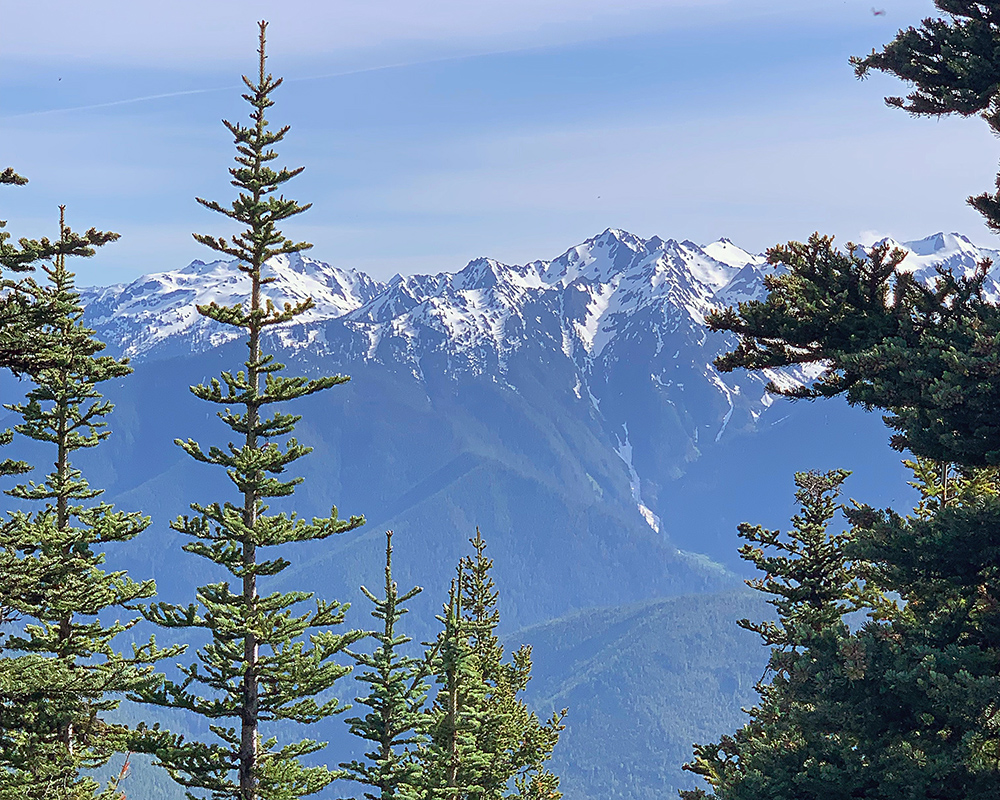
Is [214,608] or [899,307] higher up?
[899,307]

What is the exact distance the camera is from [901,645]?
18.9 m

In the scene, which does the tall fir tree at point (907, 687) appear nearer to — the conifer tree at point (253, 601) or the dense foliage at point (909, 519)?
the dense foliage at point (909, 519)

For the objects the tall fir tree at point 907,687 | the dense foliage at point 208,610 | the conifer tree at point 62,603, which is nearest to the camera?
the tall fir tree at point 907,687

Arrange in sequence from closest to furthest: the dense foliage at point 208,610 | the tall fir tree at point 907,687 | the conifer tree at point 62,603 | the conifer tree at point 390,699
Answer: the tall fir tree at point 907,687 < the conifer tree at point 62,603 < the dense foliage at point 208,610 < the conifer tree at point 390,699

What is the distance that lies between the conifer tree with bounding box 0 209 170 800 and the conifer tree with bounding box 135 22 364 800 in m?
1.62

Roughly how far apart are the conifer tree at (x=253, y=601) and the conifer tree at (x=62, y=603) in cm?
162

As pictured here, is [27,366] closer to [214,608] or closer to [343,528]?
[214,608]

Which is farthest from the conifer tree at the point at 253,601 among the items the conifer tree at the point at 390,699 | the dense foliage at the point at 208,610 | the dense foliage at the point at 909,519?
the dense foliage at the point at 909,519

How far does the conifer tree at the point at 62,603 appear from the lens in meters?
18.5

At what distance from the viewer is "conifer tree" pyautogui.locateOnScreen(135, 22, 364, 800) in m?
22.6

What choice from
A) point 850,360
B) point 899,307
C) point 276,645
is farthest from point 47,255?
point 899,307

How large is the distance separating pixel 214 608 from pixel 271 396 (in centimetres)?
474

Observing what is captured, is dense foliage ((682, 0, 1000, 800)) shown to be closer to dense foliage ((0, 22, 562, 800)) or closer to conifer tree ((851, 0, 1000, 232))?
conifer tree ((851, 0, 1000, 232))

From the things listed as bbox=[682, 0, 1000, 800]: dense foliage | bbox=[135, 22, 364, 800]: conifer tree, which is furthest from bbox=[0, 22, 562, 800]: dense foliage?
bbox=[682, 0, 1000, 800]: dense foliage
